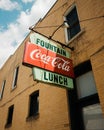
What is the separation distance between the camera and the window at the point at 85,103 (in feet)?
16.6

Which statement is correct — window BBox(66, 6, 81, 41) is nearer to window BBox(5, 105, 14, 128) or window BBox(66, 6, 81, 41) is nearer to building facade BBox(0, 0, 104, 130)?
building facade BBox(0, 0, 104, 130)

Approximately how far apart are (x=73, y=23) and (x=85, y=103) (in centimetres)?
380

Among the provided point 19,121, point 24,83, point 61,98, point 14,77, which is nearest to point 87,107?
point 61,98

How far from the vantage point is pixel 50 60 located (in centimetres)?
508

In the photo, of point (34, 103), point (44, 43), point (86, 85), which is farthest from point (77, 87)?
point (34, 103)

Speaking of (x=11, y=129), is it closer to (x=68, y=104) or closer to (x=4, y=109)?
(x=4, y=109)

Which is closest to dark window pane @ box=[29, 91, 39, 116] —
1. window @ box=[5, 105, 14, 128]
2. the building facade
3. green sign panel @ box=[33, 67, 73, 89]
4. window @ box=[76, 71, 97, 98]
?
the building facade

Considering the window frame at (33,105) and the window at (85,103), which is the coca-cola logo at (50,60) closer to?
the window at (85,103)

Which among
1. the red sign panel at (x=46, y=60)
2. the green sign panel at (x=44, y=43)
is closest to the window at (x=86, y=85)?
the red sign panel at (x=46, y=60)

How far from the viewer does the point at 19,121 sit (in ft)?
28.9

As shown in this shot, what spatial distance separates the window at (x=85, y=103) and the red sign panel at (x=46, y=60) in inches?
30.0

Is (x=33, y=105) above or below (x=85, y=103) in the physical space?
above

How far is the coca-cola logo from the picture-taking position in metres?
4.82

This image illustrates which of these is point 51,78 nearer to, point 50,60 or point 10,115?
point 50,60
